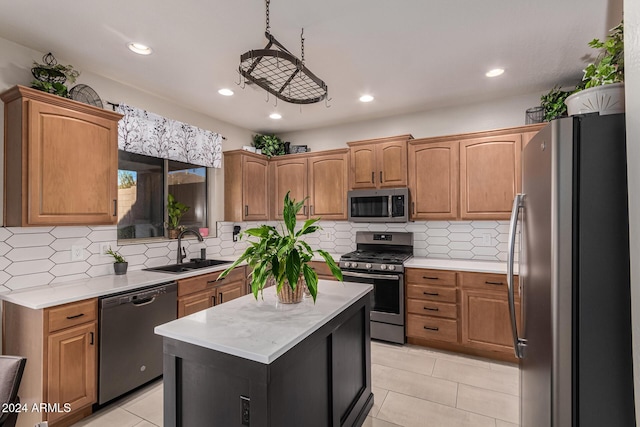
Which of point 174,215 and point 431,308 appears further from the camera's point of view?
point 174,215

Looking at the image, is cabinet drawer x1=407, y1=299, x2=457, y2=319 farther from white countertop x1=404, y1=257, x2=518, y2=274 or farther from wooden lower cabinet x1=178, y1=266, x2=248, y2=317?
wooden lower cabinet x1=178, y1=266, x2=248, y2=317

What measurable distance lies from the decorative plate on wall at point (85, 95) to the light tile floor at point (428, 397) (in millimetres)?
2446

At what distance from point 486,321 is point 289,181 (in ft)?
9.72

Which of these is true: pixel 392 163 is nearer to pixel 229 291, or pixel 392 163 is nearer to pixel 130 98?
pixel 229 291

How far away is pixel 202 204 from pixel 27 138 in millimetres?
2065

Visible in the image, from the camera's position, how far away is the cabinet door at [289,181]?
439 centimetres

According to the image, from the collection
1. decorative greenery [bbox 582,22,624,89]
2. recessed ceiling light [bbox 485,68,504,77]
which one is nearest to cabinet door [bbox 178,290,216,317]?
decorative greenery [bbox 582,22,624,89]

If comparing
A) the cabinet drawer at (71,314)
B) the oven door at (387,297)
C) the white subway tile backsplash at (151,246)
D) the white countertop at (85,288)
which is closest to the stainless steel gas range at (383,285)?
the oven door at (387,297)

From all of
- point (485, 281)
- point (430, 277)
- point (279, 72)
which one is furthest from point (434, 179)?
point (279, 72)

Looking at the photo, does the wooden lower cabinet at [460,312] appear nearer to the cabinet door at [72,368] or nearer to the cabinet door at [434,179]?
the cabinet door at [434,179]

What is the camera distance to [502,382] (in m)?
2.69

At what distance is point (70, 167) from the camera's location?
7.68 ft

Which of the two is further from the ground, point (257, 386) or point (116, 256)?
point (116, 256)

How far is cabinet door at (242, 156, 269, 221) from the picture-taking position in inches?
165
